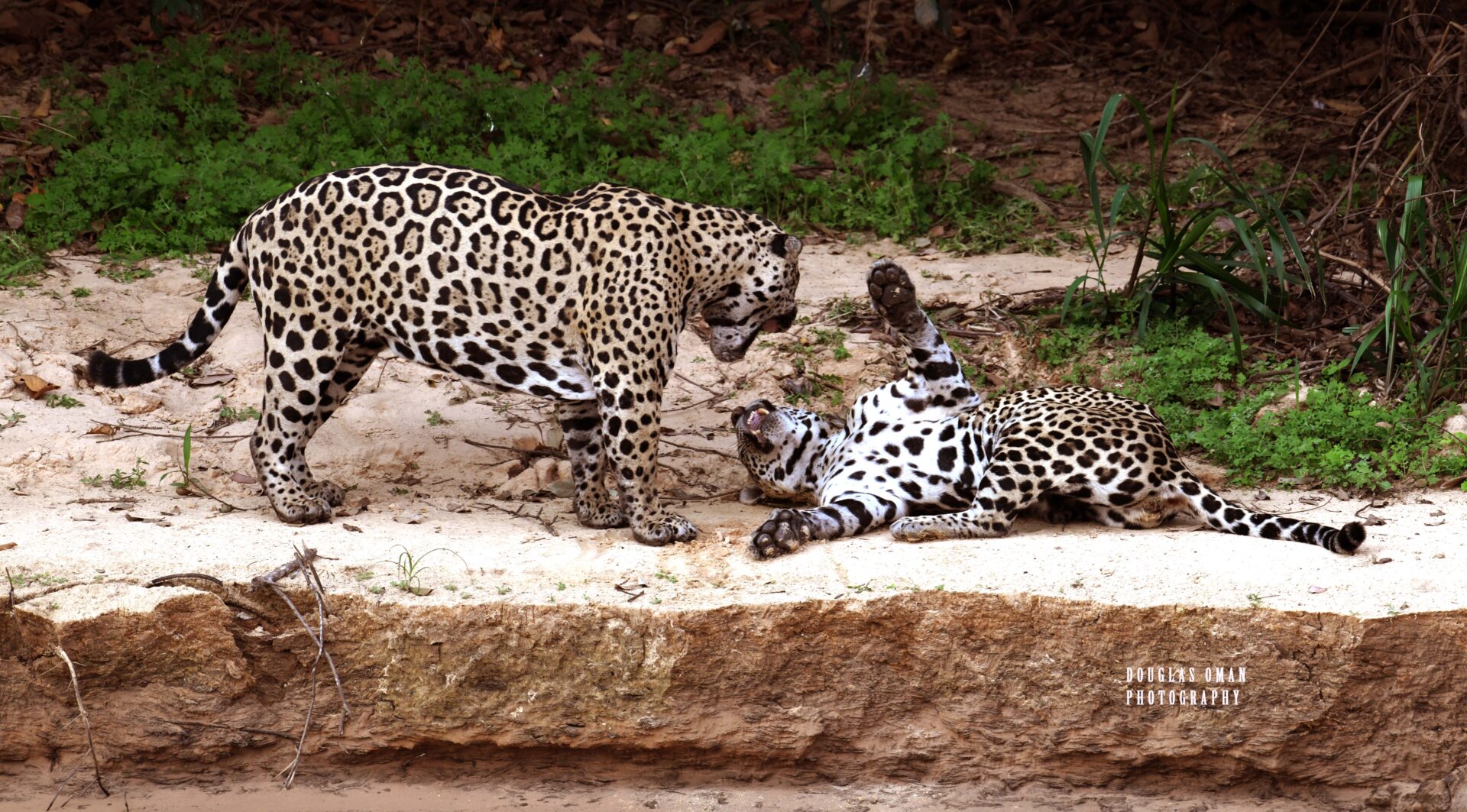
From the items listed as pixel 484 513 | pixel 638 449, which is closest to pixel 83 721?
pixel 484 513

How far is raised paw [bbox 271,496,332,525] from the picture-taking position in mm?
5965

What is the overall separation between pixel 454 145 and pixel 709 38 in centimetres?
309

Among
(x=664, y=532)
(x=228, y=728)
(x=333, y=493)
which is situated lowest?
(x=228, y=728)

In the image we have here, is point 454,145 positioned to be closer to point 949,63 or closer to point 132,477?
point 132,477

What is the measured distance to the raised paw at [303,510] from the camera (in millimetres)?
5965

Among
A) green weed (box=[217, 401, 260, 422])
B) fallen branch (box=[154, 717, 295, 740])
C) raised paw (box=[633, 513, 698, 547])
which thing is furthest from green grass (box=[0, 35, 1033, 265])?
→ fallen branch (box=[154, 717, 295, 740])

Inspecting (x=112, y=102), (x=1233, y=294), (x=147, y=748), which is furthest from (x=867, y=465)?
(x=112, y=102)

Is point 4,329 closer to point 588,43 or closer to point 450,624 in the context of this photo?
point 450,624

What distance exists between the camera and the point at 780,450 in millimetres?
6691

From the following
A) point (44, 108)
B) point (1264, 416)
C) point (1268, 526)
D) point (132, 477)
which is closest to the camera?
point (1268, 526)

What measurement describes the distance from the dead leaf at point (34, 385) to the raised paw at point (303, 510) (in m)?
1.97

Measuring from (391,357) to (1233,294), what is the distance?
4.57 m

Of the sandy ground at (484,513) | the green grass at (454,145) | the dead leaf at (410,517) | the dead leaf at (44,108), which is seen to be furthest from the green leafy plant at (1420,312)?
the dead leaf at (44,108)

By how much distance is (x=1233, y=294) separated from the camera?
25.4ft
